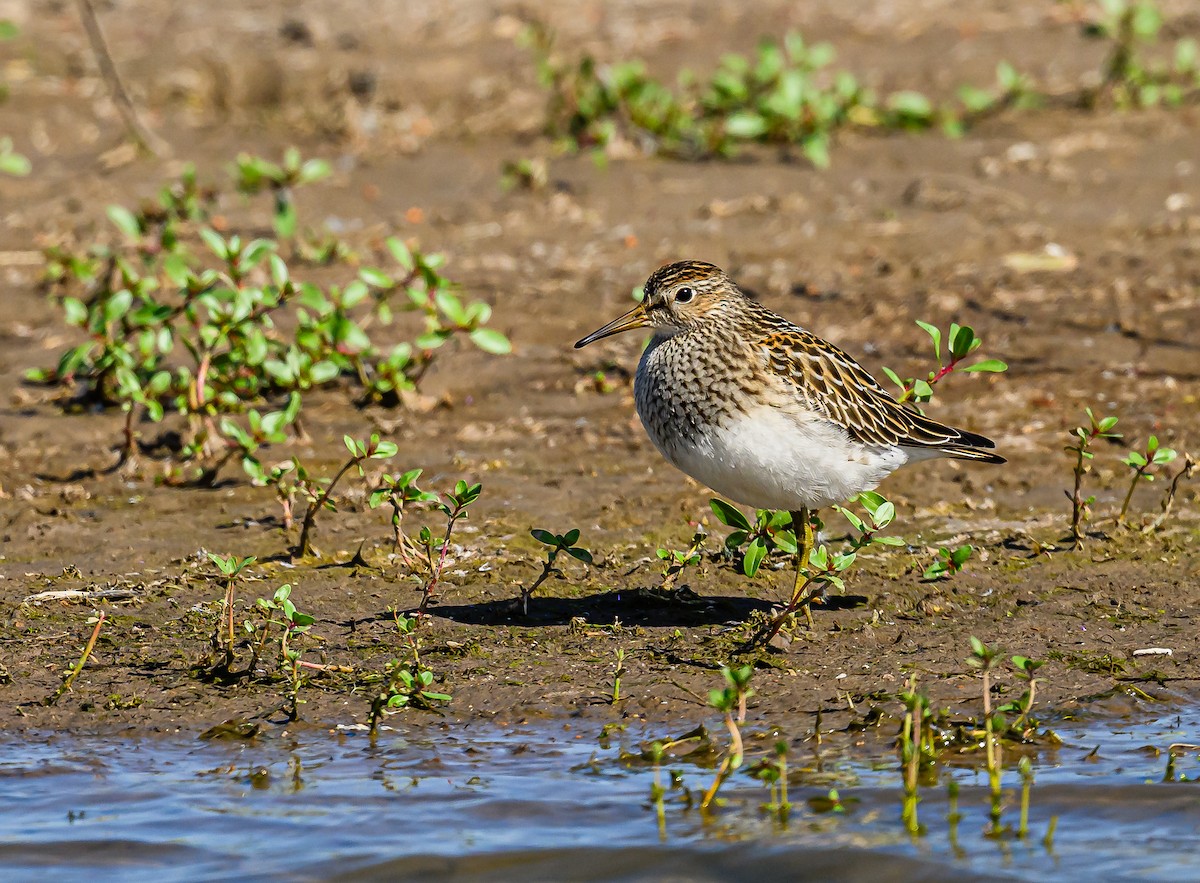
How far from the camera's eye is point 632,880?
5344mm

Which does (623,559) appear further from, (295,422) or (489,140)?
(489,140)

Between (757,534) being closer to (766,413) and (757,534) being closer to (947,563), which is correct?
(766,413)

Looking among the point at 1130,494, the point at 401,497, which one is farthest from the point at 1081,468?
Answer: the point at 401,497

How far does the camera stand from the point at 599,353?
9773mm

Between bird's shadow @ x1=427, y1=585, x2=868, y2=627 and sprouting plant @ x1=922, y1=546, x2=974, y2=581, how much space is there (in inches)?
12.2

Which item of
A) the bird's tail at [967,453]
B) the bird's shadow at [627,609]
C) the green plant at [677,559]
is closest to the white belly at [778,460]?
the green plant at [677,559]

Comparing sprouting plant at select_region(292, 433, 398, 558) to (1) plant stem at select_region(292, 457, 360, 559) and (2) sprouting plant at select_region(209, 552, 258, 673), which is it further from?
(2) sprouting plant at select_region(209, 552, 258, 673)

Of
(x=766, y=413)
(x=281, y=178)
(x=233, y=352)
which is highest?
(x=281, y=178)

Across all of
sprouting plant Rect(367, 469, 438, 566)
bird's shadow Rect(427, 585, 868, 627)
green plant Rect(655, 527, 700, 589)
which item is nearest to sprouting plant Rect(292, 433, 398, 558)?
sprouting plant Rect(367, 469, 438, 566)

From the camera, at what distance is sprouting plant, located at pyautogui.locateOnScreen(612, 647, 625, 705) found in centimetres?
620

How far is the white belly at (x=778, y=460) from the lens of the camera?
636 centimetres

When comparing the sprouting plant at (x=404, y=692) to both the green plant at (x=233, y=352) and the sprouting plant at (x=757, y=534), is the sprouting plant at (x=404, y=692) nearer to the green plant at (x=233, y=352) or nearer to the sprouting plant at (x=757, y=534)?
the sprouting plant at (x=757, y=534)

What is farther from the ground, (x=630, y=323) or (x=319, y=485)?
(x=630, y=323)

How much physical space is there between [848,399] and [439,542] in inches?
74.9
